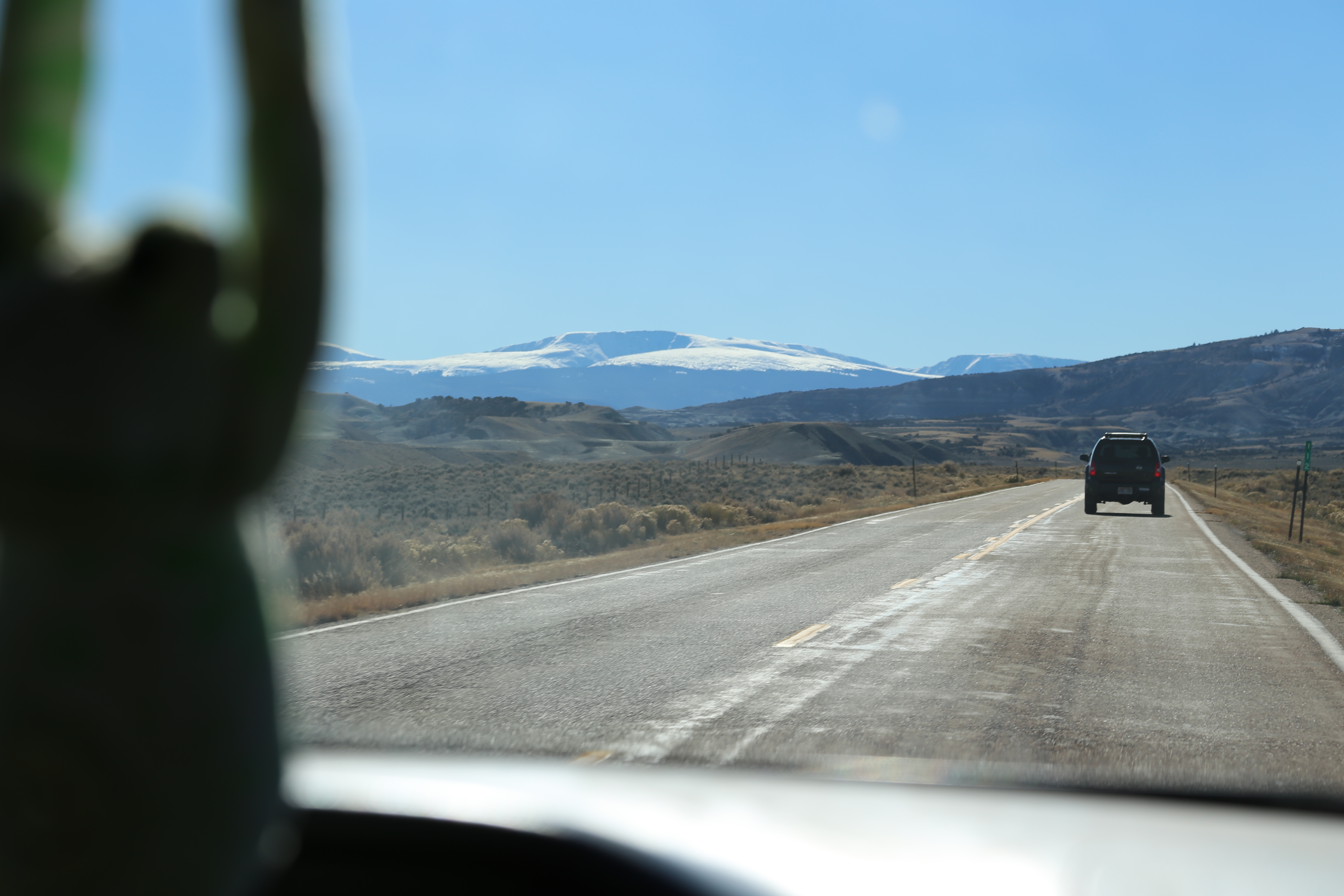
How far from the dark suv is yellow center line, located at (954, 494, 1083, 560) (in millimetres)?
1428

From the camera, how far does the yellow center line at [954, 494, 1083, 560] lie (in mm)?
17047

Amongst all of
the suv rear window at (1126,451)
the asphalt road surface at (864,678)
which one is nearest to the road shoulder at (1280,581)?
the asphalt road surface at (864,678)

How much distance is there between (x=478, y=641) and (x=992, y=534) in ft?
48.5

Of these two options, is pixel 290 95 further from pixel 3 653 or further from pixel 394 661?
pixel 394 661

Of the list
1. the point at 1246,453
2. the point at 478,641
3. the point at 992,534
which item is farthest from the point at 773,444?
the point at 478,641

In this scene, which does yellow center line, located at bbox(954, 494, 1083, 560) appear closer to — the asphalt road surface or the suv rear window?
the suv rear window

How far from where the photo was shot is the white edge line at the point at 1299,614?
8664mm

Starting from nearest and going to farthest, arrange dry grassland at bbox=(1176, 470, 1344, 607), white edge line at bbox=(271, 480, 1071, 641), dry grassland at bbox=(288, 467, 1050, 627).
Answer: white edge line at bbox=(271, 480, 1071, 641), dry grassland at bbox=(288, 467, 1050, 627), dry grassland at bbox=(1176, 470, 1344, 607)

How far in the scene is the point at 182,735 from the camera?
95 centimetres

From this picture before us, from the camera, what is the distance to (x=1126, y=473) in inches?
1089

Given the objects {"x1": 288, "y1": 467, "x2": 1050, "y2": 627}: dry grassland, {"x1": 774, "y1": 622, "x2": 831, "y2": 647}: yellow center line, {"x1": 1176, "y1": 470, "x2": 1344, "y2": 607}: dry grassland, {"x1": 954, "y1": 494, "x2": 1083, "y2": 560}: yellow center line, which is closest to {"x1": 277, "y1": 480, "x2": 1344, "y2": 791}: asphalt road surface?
{"x1": 774, "y1": 622, "x2": 831, "y2": 647}: yellow center line

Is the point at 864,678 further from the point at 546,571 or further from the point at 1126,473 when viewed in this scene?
the point at 1126,473

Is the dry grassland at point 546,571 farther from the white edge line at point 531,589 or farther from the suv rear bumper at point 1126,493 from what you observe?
the suv rear bumper at point 1126,493

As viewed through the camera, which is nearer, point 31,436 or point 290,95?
point 31,436
